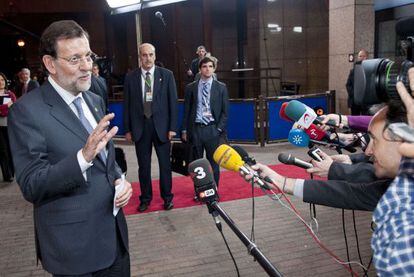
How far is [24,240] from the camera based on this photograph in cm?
447

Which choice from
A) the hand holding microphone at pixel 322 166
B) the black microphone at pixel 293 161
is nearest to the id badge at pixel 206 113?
the hand holding microphone at pixel 322 166

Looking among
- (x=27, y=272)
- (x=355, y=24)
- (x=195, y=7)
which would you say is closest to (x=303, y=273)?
(x=27, y=272)

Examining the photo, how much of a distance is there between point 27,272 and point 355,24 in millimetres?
8099

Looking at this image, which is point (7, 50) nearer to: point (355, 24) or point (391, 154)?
point (355, 24)

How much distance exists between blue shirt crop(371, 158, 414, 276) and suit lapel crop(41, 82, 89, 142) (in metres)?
1.30

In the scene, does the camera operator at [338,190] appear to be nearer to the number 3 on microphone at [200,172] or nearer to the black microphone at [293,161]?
the black microphone at [293,161]

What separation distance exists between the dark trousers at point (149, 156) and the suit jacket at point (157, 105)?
6cm

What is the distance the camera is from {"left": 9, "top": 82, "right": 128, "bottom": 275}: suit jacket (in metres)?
1.76

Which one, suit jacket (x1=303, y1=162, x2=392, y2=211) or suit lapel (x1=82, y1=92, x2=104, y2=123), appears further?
suit lapel (x1=82, y1=92, x2=104, y2=123)

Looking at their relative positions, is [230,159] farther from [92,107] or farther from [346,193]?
[92,107]

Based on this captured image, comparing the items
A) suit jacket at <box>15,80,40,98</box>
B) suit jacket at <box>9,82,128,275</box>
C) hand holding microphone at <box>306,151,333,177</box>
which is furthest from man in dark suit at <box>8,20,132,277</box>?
suit jacket at <box>15,80,40,98</box>

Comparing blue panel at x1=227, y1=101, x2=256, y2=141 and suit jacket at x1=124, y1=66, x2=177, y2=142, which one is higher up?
suit jacket at x1=124, y1=66, x2=177, y2=142

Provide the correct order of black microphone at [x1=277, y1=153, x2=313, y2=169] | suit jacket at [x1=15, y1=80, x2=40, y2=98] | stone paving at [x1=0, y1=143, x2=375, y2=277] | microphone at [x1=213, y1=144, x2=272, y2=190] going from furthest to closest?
suit jacket at [x1=15, y1=80, x2=40, y2=98], stone paving at [x1=0, y1=143, x2=375, y2=277], black microphone at [x1=277, y1=153, x2=313, y2=169], microphone at [x1=213, y1=144, x2=272, y2=190]

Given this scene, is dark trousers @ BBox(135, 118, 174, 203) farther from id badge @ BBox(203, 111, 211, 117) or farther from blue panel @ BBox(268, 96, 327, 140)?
blue panel @ BBox(268, 96, 327, 140)
